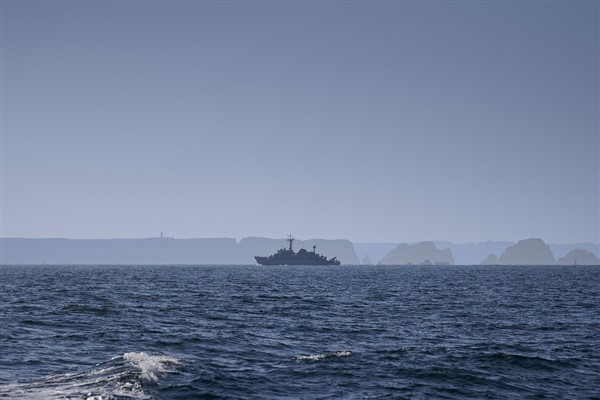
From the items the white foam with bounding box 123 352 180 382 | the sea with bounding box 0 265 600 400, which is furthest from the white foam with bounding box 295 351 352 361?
the white foam with bounding box 123 352 180 382

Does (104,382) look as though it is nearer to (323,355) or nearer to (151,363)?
(151,363)

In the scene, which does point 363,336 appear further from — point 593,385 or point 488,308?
point 488,308

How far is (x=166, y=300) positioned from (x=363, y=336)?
30.5m

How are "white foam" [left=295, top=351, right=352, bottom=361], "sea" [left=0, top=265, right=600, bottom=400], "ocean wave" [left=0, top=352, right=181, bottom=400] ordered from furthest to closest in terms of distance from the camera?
"white foam" [left=295, top=351, right=352, bottom=361] → "sea" [left=0, top=265, right=600, bottom=400] → "ocean wave" [left=0, top=352, right=181, bottom=400]

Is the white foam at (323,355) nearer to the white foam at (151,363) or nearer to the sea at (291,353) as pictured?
the sea at (291,353)

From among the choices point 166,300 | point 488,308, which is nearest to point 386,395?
point 488,308

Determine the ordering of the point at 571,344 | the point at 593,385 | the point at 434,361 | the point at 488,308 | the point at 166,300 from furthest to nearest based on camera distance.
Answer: the point at 166,300
the point at 488,308
the point at 571,344
the point at 434,361
the point at 593,385

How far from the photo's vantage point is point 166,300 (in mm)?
63312

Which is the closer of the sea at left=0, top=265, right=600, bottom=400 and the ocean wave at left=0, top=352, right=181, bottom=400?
the ocean wave at left=0, top=352, right=181, bottom=400

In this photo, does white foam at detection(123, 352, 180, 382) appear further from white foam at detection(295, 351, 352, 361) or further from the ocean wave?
white foam at detection(295, 351, 352, 361)

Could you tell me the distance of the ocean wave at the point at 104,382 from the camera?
2147cm

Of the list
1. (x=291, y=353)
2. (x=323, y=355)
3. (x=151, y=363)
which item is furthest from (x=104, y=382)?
(x=323, y=355)

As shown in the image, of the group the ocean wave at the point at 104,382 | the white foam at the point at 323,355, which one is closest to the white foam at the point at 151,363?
the ocean wave at the point at 104,382

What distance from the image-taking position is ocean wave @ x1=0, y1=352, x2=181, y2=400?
70.4ft
